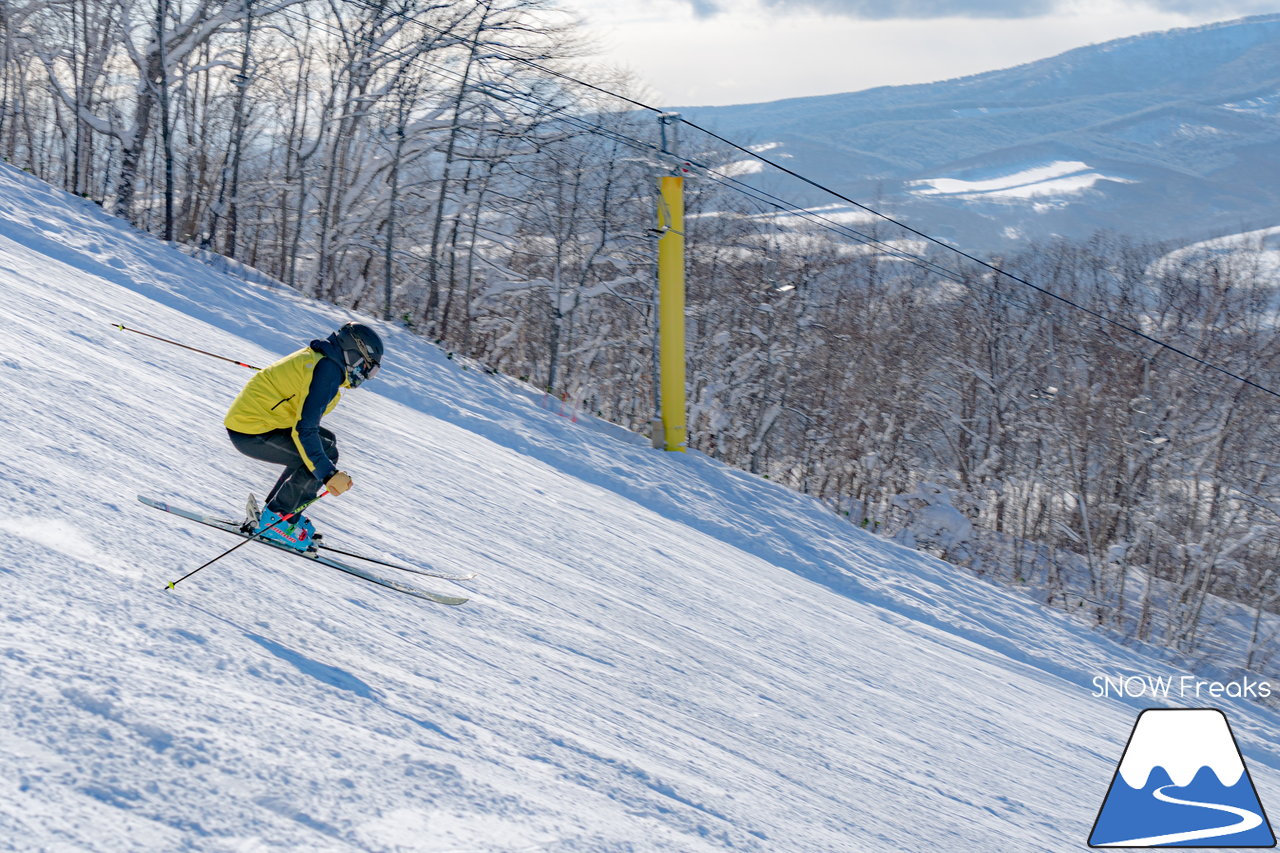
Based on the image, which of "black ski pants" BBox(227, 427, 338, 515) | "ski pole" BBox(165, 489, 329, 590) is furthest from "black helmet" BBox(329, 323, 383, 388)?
"ski pole" BBox(165, 489, 329, 590)

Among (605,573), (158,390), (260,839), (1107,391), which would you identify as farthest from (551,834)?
(1107,391)

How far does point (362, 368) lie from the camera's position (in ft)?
18.8

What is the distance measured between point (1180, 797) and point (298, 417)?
6.77m

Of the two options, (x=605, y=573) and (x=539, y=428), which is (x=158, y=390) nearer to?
(x=605, y=573)

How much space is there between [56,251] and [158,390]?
6011 millimetres

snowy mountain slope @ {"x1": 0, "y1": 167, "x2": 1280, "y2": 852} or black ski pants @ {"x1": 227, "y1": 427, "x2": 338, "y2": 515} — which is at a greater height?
black ski pants @ {"x1": 227, "y1": 427, "x2": 338, "y2": 515}

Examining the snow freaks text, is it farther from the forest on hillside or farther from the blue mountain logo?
the forest on hillside

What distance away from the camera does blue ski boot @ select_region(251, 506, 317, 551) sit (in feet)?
18.8

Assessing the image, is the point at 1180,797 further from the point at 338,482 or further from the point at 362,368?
the point at 362,368

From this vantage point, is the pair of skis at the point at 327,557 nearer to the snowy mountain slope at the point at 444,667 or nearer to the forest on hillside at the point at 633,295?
the snowy mountain slope at the point at 444,667

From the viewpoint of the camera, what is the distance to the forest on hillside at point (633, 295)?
71.4ft

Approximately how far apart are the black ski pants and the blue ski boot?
6 cm

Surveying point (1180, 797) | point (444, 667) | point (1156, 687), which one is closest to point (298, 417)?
point (444, 667)

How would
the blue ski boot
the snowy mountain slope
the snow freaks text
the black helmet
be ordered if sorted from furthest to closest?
1. the snow freaks text
2. the blue ski boot
3. the black helmet
4. the snowy mountain slope
